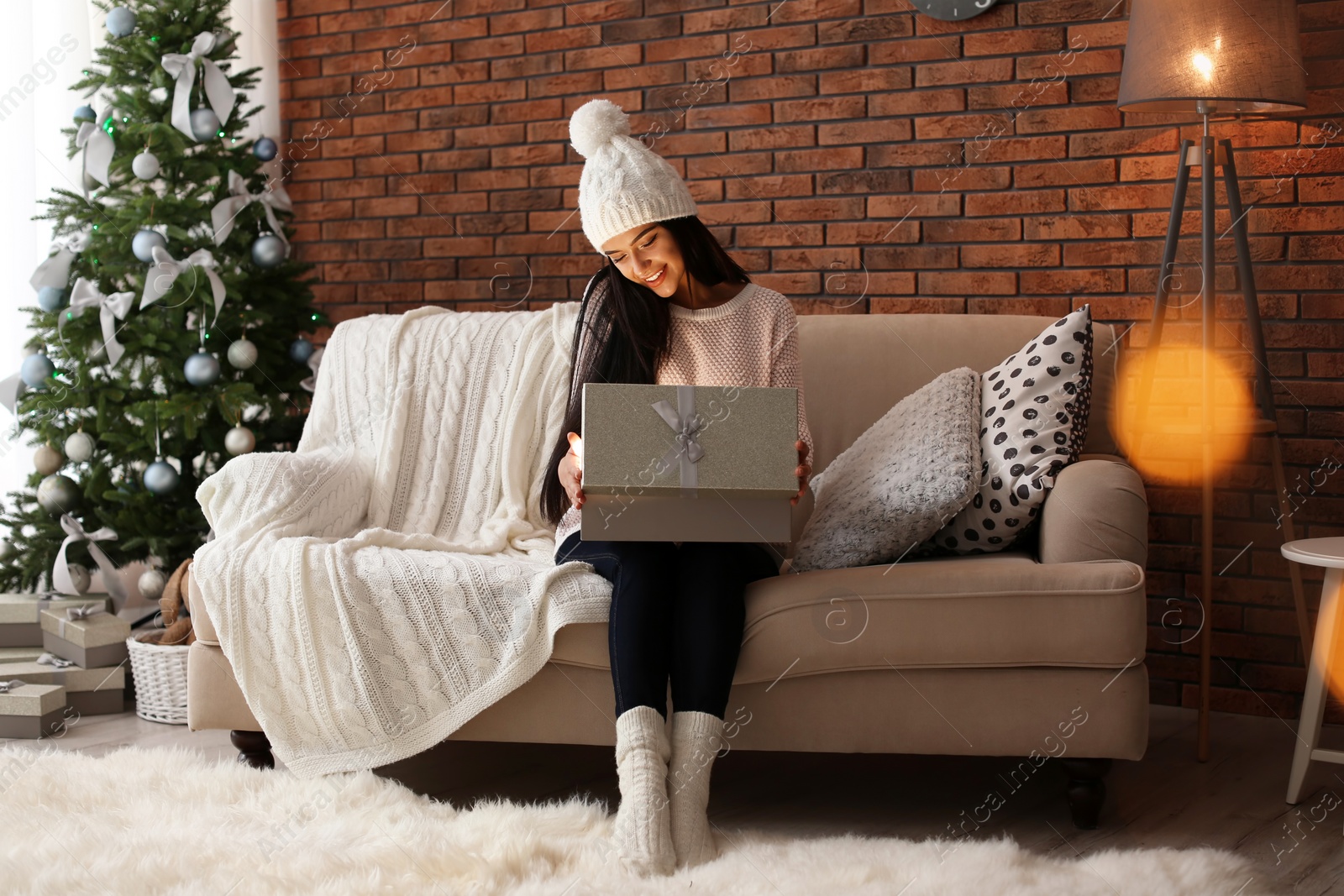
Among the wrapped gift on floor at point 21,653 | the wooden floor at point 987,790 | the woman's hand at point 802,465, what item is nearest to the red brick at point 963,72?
the woman's hand at point 802,465

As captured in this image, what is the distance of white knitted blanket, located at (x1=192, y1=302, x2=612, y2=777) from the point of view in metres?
1.89

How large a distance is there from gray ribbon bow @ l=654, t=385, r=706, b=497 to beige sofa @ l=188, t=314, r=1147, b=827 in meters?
0.26

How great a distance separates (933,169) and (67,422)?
2.15m

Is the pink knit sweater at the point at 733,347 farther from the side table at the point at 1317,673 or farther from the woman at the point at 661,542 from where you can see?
the side table at the point at 1317,673

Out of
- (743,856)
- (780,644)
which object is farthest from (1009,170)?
(743,856)

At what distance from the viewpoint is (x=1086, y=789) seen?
6.04 feet

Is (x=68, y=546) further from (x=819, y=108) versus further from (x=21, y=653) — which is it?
(x=819, y=108)

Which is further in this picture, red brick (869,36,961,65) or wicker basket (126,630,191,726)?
red brick (869,36,961,65)

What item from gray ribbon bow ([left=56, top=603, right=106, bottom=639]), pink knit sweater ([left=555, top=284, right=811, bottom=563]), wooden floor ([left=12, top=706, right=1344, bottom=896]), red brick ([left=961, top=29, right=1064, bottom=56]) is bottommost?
wooden floor ([left=12, top=706, right=1344, bottom=896])

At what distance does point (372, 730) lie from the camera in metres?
1.92

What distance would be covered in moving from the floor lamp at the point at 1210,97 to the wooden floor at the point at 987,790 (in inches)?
7.4

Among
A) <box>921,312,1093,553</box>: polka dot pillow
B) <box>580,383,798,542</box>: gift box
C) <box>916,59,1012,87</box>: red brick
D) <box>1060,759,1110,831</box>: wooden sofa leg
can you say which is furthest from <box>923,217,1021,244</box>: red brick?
<box>1060,759,1110,831</box>: wooden sofa leg

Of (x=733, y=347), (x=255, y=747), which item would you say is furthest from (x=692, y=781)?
(x=255, y=747)

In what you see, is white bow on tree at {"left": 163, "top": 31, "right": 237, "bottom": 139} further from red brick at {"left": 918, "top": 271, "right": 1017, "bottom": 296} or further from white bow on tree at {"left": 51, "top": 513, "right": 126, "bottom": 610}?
red brick at {"left": 918, "top": 271, "right": 1017, "bottom": 296}
